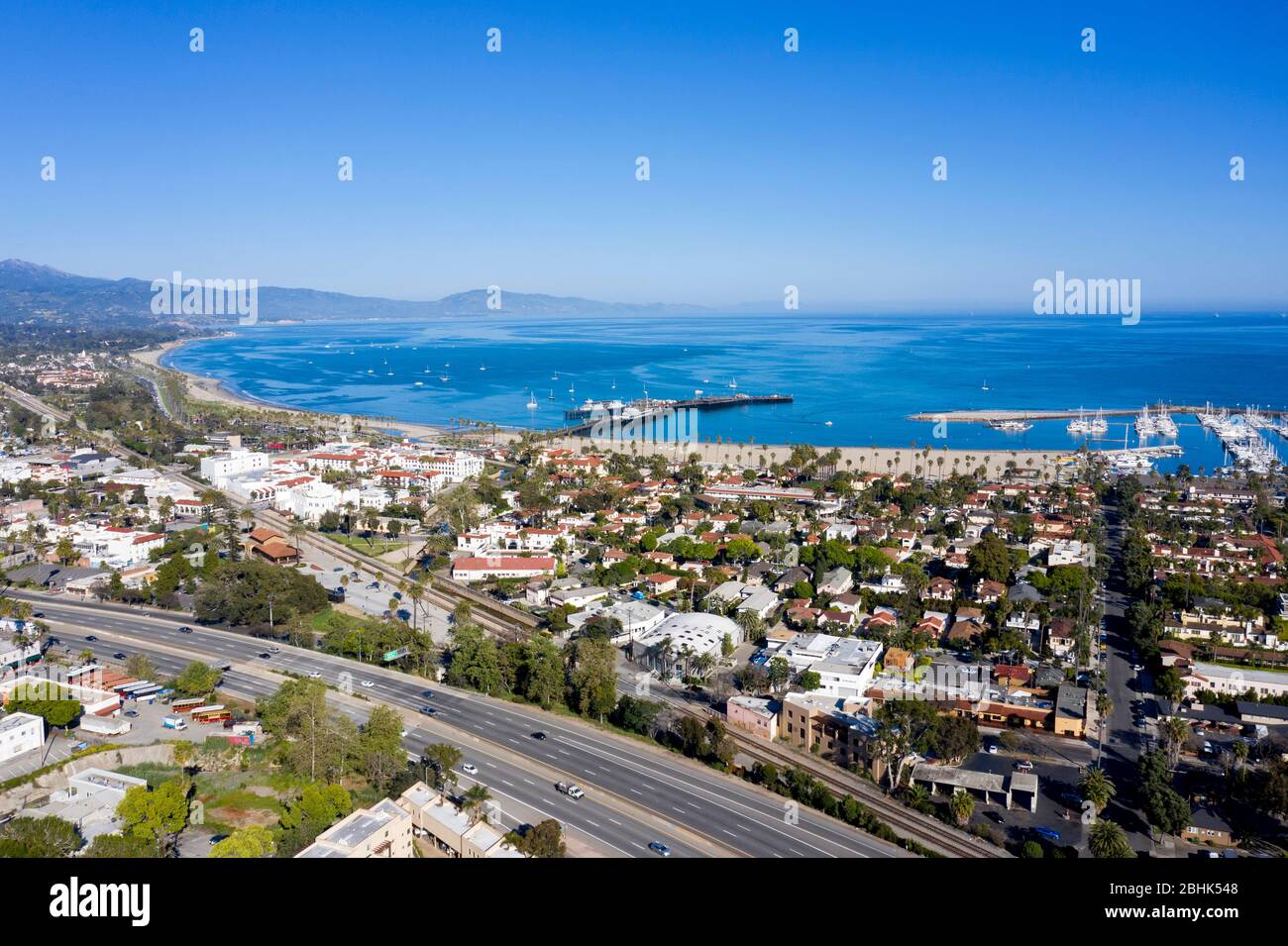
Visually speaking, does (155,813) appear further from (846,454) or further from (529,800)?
(846,454)

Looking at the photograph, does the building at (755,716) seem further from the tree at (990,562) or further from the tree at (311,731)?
the tree at (990,562)

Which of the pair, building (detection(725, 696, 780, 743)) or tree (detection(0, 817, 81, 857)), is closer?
tree (detection(0, 817, 81, 857))

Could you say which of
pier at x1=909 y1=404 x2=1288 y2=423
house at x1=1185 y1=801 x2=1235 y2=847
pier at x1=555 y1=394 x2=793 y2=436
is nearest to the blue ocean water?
pier at x1=909 y1=404 x2=1288 y2=423

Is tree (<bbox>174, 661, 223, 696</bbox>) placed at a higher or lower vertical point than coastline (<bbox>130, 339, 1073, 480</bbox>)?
lower

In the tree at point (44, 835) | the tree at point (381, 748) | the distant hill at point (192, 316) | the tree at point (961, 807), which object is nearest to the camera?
the tree at point (44, 835)

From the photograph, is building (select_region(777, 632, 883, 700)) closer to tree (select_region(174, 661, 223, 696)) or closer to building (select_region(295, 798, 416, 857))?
building (select_region(295, 798, 416, 857))

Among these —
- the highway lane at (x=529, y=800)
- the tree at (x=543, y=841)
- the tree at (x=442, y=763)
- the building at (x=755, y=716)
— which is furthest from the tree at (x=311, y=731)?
the building at (x=755, y=716)

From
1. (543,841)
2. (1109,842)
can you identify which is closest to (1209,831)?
(1109,842)
